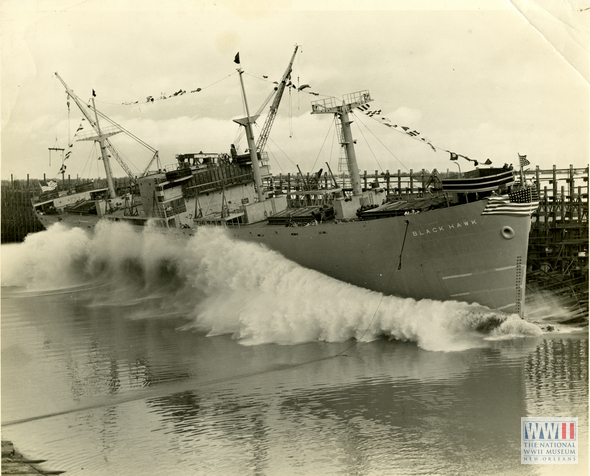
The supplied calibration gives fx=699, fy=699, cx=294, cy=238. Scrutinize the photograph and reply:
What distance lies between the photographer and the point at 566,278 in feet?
109

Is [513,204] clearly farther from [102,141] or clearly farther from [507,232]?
[102,141]

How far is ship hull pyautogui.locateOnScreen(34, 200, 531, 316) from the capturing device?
25.3 metres

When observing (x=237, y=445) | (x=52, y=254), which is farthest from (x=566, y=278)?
(x=52, y=254)

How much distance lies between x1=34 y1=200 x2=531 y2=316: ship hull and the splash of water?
1.84 feet

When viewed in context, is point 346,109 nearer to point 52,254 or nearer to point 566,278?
point 566,278

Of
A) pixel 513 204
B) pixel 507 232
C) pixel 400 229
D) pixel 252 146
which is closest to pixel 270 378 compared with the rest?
pixel 400 229

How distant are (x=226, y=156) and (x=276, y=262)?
31.7ft

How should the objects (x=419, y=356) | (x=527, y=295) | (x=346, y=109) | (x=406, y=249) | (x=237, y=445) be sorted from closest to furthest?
(x=237, y=445)
(x=419, y=356)
(x=406, y=249)
(x=346, y=109)
(x=527, y=295)

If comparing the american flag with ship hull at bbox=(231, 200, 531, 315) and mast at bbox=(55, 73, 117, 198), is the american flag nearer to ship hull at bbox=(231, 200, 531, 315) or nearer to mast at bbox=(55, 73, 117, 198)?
ship hull at bbox=(231, 200, 531, 315)

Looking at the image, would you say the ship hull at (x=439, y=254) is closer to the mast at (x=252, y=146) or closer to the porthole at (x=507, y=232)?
the porthole at (x=507, y=232)

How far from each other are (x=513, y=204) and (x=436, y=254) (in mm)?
3310

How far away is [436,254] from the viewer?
26.2 metres

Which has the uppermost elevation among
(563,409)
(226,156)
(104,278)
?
(226,156)

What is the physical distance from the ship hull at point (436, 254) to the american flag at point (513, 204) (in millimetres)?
198
